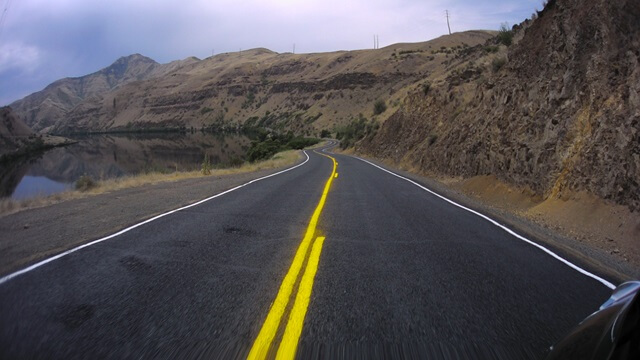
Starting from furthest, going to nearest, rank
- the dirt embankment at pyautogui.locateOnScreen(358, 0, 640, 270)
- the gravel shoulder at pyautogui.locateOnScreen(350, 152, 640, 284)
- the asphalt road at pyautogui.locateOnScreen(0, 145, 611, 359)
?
the dirt embankment at pyautogui.locateOnScreen(358, 0, 640, 270)
the gravel shoulder at pyautogui.locateOnScreen(350, 152, 640, 284)
the asphalt road at pyautogui.locateOnScreen(0, 145, 611, 359)

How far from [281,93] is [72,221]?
131 m

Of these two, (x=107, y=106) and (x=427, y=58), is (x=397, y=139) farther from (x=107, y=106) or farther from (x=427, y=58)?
(x=107, y=106)

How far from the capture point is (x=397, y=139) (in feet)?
130

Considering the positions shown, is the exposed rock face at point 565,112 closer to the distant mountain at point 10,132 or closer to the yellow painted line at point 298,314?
the yellow painted line at point 298,314

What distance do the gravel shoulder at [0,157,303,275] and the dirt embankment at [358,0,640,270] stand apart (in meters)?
9.14

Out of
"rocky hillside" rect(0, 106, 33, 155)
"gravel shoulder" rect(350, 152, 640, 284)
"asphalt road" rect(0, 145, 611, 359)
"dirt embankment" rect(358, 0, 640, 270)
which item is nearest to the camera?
"asphalt road" rect(0, 145, 611, 359)

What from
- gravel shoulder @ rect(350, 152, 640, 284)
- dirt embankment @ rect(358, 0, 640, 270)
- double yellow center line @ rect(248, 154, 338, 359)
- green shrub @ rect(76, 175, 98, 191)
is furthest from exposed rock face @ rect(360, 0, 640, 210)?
green shrub @ rect(76, 175, 98, 191)

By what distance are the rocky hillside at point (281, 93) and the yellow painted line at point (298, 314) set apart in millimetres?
58726

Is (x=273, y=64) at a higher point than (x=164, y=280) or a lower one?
higher

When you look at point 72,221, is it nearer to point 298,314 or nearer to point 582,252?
point 298,314

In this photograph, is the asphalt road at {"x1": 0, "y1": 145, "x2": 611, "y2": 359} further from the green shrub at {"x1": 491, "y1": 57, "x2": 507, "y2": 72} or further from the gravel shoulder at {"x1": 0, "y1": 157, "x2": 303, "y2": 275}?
the green shrub at {"x1": 491, "y1": 57, "x2": 507, "y2": 72}

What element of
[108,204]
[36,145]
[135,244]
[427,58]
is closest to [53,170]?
[36,145]

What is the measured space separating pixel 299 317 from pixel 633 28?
12.7 meters

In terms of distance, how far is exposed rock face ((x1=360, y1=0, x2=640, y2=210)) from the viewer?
1044cm
